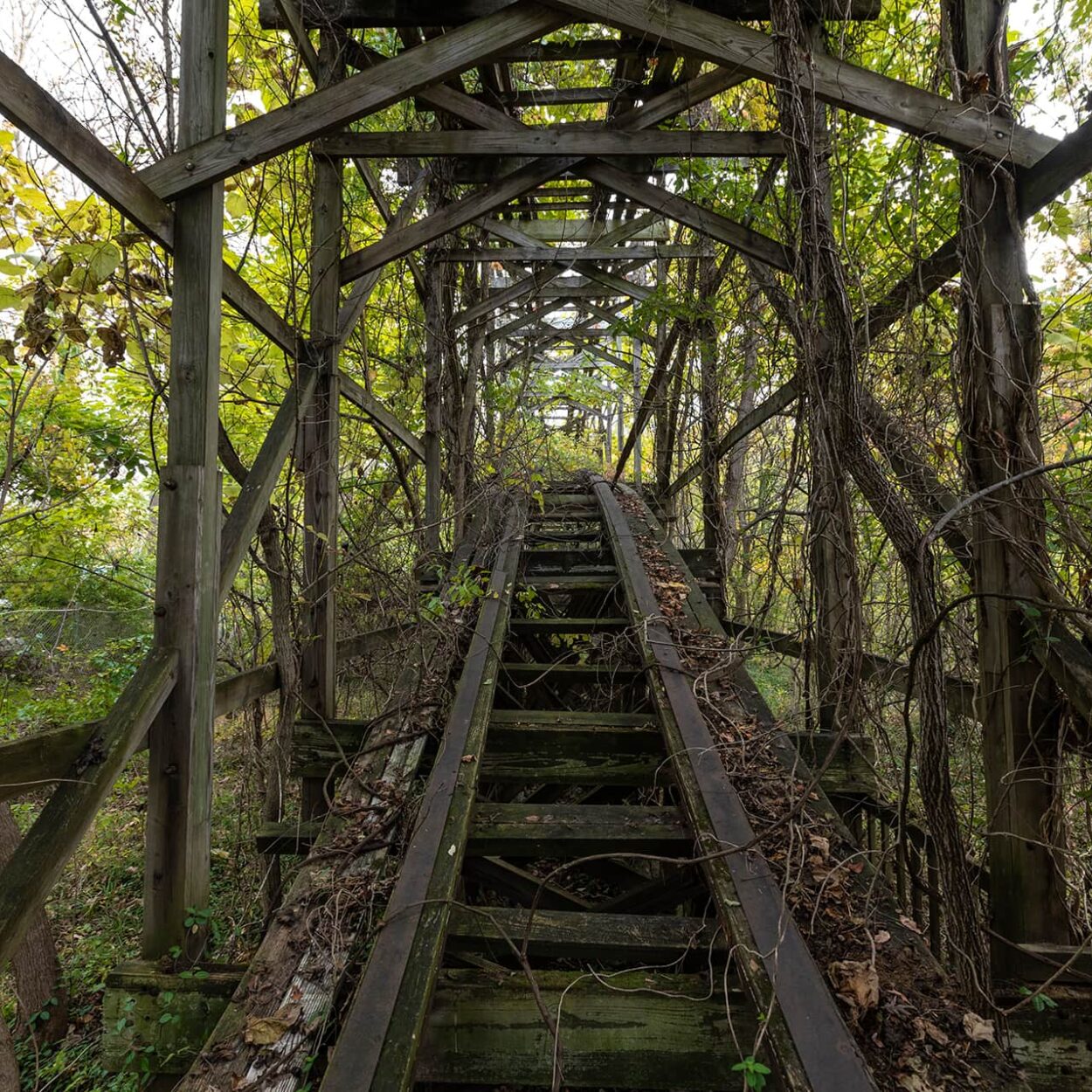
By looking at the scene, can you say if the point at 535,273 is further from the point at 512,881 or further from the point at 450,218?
the point at 512,881

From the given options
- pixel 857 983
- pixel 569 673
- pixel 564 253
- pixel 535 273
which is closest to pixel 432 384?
pixel 564 253

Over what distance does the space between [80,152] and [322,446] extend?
6.88 feet

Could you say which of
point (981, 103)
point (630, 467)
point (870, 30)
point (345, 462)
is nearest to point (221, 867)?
point (345, 462)

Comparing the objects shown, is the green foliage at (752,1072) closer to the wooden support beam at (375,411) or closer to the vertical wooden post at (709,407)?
the wooden support beam at (375,411)

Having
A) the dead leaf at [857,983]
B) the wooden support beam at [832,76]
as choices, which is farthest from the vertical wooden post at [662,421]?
the dead leaf at [857,983]

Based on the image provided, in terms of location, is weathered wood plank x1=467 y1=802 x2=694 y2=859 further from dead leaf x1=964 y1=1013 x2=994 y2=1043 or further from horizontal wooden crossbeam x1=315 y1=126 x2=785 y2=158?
horizontal wooden crossbeam x1=315 y1=126 x2=785 y2=158

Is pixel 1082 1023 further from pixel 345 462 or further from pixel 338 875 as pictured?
pixel 345 462

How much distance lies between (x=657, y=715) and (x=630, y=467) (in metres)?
18.9

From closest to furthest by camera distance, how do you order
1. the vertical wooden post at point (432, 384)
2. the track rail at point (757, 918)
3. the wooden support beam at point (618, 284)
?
the track rail at point (757, 918)
the vertical wooden post at point (432, 384)
the wooden support beam at point (618, 284)

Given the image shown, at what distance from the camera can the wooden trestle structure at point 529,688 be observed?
70.5 inches

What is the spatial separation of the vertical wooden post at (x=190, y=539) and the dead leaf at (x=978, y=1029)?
252 centimetres

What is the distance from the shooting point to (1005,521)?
9.21ft

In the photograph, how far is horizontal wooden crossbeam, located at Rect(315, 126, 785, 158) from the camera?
3663 millimetres

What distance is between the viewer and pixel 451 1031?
5.83 ft
